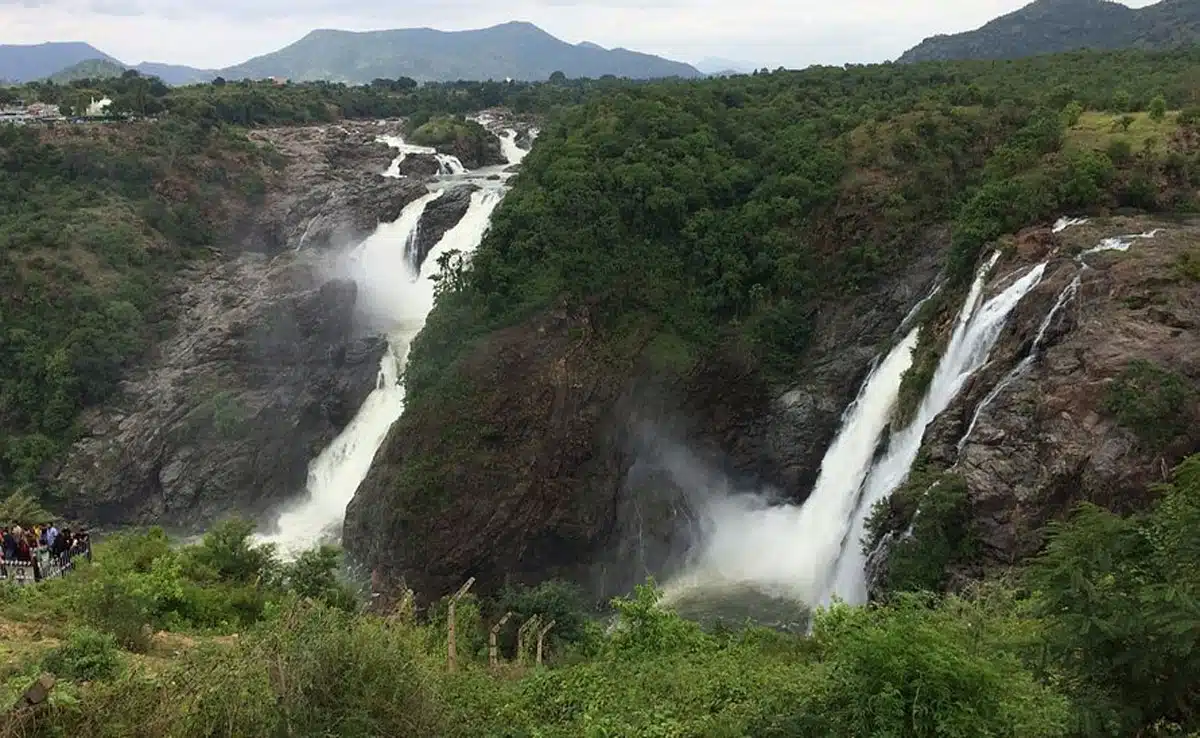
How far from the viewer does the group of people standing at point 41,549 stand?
15.3 meters

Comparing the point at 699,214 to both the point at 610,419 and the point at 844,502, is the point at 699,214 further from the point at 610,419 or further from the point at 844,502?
the point at 844,502

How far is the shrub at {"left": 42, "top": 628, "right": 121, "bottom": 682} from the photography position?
8148 millimetres

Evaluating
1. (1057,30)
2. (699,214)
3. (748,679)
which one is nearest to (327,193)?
(699,214)

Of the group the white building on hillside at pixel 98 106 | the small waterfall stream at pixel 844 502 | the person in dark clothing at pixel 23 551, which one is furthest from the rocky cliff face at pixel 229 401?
the white building on hillside at pixel 98 106

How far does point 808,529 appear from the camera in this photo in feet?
77.6

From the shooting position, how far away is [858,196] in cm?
2788

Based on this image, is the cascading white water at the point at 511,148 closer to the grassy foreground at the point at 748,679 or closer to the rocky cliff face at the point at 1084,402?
the rocky cliff face at the point at 1084,402

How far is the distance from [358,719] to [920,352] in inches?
714

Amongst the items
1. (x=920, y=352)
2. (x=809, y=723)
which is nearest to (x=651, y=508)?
(x=920, y=352)

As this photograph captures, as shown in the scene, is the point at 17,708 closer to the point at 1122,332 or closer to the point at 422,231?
the point at 1122,332

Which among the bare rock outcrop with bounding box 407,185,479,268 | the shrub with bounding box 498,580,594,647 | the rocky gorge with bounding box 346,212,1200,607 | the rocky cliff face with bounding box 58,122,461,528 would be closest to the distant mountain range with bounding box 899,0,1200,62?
the bare rock outcrop with bounding box 407,185,479,268

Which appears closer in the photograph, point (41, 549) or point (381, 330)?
point (41, 549)

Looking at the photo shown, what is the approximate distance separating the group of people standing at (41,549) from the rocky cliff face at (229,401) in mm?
11364

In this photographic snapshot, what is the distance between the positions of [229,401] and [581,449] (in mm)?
13208
